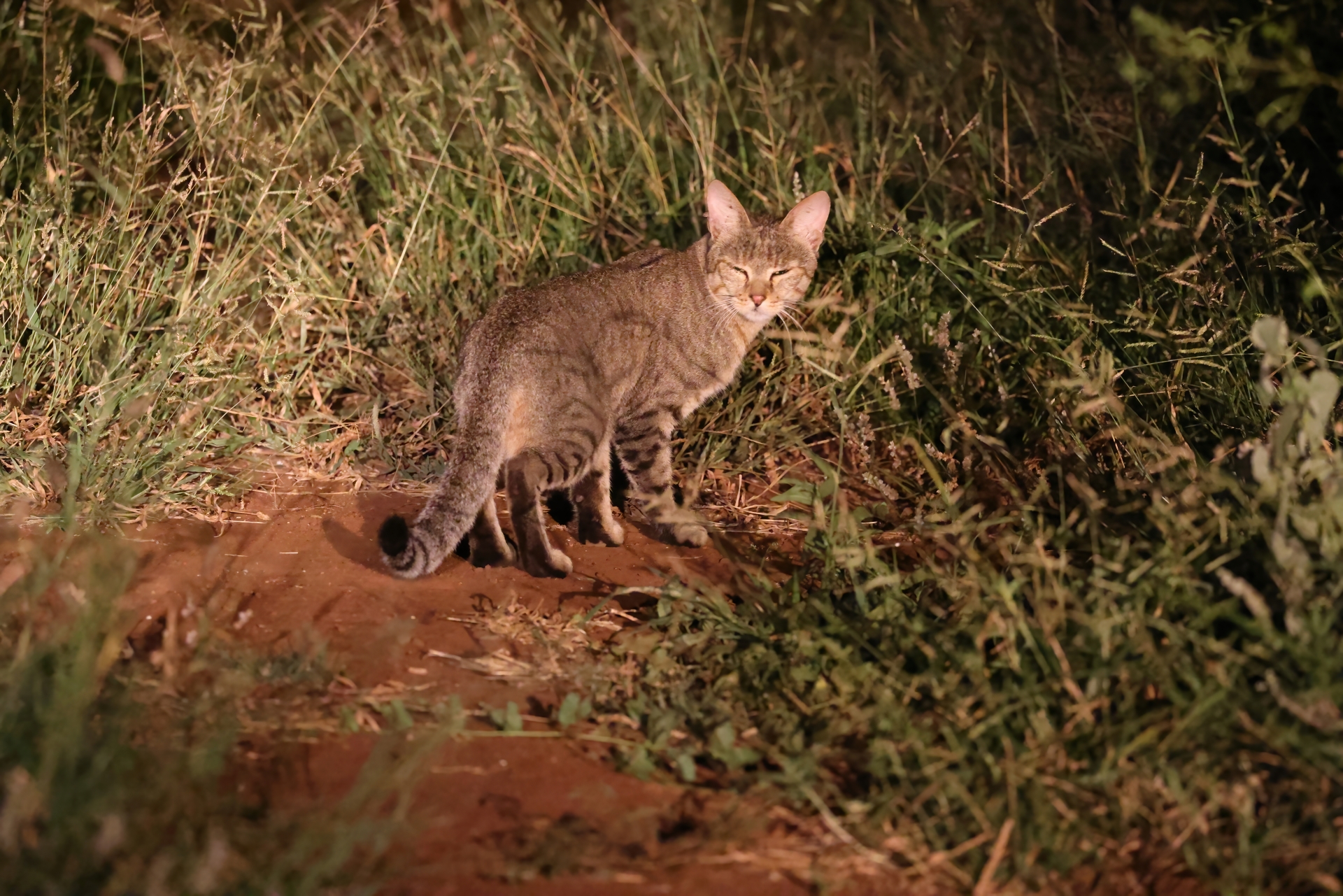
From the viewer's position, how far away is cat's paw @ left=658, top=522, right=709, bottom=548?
4.12 meters

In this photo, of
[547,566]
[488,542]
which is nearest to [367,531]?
[488,542]

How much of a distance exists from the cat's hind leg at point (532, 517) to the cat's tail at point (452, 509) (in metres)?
0.07

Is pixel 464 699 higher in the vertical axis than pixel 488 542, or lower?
higher

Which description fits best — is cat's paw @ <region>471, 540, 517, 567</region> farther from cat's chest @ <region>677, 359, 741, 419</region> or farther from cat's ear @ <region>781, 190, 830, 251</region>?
cat's ear @ <region>781, 190, 830, 251</region>

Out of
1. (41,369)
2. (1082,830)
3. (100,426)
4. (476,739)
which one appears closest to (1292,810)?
(1082,830)

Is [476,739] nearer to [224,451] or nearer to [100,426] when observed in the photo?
[100,426]

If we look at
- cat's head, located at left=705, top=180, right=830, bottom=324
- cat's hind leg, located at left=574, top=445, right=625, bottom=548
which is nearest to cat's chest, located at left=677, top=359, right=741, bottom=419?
cat's head, located at left=705, top=180, right=830, bottom=324

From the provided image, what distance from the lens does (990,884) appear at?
237 centimetres

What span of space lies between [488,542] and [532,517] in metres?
0.18

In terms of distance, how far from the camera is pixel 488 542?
3.93 meters

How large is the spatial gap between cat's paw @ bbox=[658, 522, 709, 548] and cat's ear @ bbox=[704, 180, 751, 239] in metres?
1.14

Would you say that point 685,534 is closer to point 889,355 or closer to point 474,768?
point 889,355

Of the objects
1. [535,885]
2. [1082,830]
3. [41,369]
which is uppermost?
[1082,830]

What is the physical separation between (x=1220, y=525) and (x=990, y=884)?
3.21 feet
